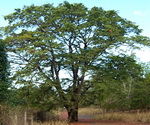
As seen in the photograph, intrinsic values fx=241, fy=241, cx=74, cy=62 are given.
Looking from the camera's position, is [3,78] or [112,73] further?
[112,73]

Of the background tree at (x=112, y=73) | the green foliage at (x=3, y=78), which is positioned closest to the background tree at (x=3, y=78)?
the green foliage at (x=3, y=78)

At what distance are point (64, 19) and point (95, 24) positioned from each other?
8.30 ft

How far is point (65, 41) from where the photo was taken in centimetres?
1981

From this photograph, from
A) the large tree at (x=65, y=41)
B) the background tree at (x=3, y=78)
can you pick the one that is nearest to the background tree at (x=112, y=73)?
the large tree at (x=65, y=41)

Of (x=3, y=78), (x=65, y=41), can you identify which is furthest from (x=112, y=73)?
(x=3, y=78)

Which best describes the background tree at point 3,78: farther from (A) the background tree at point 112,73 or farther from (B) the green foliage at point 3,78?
(A) the background tree at point 112,73

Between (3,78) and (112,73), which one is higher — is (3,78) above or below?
below

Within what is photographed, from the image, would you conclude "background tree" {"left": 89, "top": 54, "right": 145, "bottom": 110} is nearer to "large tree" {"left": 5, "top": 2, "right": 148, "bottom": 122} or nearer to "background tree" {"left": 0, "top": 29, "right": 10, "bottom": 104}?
"large tree" {"left": 5, "top": 2, "right": 148, "bottom": 122}

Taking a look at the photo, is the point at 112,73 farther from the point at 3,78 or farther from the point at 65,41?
the point at 3,78

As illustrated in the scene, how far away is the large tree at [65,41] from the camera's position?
58.3 ft

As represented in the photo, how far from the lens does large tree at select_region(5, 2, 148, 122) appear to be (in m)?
17.8

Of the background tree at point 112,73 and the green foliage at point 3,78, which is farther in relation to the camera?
the background tree at point 112,73

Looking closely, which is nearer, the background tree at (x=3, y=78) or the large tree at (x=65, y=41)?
the background tree at (x=3, y=78)

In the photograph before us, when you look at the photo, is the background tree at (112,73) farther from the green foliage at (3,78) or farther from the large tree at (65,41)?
the green foliage at (3,78)
